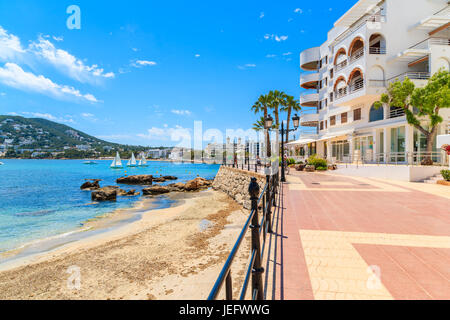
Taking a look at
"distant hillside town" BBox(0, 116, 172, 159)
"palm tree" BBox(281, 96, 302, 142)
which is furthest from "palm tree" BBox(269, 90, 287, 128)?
"distant hillside town" BBox(0, 116, 172, 159)

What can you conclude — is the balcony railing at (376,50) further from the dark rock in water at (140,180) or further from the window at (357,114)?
the dark rock in water at (140,180)

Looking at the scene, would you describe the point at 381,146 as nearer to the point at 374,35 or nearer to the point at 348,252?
the point at 374,35

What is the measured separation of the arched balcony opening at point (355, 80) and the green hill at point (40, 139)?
17048 centimetres

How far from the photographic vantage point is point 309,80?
123 feet

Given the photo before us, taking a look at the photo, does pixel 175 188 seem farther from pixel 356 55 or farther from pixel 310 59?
pixel 310 59

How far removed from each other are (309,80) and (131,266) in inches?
1510

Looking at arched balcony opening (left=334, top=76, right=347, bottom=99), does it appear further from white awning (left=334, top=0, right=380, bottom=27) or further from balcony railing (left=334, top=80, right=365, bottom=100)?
white awning (left=334, top=0, right=380, bottom=27)

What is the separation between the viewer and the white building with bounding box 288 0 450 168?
20.9m

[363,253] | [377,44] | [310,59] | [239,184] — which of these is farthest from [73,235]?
[310,59]

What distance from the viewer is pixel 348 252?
392 cm

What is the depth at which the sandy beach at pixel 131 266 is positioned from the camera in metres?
6.25

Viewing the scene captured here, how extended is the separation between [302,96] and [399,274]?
38.3m

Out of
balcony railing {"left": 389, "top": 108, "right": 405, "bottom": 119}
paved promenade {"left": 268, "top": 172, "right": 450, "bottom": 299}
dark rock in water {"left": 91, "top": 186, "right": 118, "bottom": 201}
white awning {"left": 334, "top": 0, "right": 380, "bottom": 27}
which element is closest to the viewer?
paved promenade {"left": 268, "top": 172, "right": 450, "bottom": 299}

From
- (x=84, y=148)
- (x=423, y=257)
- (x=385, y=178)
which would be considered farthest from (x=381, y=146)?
(x=84, y=148)
